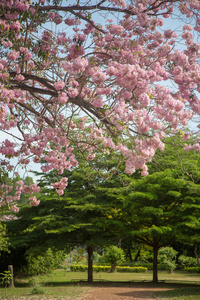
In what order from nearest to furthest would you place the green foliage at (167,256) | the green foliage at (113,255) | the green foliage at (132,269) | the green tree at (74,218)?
the green tree at (74,218) < the green foliage at (113,255) < the green foliage at (167,256) < the green foliage at (132,269)

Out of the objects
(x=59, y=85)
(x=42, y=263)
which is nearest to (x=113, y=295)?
(x=42, y=263)

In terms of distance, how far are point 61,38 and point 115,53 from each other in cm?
130

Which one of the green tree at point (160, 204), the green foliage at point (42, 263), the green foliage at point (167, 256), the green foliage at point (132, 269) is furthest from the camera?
the green foliage at point (132, 269)

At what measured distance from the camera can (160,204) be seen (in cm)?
1734

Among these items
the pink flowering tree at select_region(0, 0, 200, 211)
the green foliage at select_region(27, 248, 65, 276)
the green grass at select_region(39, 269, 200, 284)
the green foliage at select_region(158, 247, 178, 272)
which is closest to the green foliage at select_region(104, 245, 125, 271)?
the green grass at select_region(39, 269, 200, 284)

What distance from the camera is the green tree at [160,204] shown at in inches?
604

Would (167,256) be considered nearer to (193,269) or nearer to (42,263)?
(193,269)

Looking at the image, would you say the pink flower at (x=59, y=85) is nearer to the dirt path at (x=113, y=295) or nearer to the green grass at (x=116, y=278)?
the dirt path at (x=113, y=295)

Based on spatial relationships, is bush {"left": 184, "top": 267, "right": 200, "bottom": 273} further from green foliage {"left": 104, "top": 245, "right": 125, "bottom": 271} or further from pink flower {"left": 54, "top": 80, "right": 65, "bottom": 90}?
pink flower {"left": 54, "top": 80, "right": 65, "bottom": 90}

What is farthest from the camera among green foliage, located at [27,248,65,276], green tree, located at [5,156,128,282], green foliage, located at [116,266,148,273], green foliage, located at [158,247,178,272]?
green foliage, located at [116,266,148,273]

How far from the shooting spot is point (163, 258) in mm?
27750

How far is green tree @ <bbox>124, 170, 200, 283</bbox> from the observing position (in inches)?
604

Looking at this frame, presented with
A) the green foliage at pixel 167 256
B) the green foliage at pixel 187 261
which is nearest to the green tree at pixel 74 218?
the green foliage at pixel 167 256

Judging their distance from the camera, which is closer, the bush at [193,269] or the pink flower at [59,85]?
the pink flower at [59,85]
